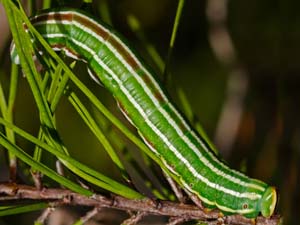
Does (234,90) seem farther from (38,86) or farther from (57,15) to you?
(38,86)

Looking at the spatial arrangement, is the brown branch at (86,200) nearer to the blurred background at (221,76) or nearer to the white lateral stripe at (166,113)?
the white lateral stripe at (166,113)

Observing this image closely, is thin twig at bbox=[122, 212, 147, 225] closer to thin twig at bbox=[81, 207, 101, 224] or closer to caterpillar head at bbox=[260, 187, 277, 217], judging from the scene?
thin twig at bbox=[81, 207, 101, 224]

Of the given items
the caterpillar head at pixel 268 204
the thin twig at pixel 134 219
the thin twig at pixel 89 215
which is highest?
the thin twig at pixel 89 215

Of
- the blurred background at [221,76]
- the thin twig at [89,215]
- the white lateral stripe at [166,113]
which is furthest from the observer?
the blurred background at [221,76]

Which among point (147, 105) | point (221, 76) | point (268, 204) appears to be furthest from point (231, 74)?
point (268, 204)

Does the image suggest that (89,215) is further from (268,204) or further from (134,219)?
(268,204)

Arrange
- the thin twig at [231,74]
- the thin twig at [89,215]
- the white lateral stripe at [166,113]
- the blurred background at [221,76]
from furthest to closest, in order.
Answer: the blurred background at [221,76] → the thin twig at [231,74] → the white lateral stripe at [166,113] → the thin twig at [89,215]

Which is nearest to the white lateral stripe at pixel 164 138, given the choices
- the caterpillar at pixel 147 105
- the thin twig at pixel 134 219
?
the caterpillar at pixel 147 105
